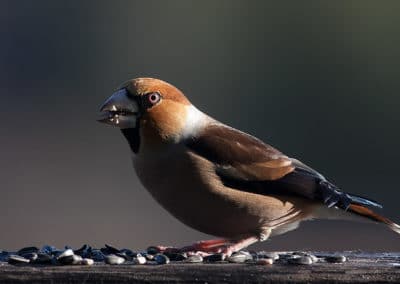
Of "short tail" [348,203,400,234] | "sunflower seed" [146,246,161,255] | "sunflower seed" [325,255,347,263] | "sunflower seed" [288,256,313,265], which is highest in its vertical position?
"short tail" [348,203,400,234]

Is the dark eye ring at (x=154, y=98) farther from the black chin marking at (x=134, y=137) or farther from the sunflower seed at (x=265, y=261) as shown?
the sunflower seed at (x=265, y=261)

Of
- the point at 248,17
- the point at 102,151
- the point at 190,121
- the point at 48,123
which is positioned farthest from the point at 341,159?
the point at 190,121

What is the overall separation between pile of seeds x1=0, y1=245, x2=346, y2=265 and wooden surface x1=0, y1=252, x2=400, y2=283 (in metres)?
0.14

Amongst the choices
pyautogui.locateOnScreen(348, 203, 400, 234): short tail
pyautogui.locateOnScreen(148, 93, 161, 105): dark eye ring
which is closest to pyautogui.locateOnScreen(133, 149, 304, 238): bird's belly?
pyautogui.locateOnScreen(148, 93, 161, 105): dark eye ring

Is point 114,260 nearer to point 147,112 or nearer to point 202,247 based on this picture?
point 202,247

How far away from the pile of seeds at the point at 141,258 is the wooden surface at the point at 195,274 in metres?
0.14

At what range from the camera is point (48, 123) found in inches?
786

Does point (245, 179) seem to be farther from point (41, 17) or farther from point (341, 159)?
point (41, 17)

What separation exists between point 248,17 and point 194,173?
19.2m

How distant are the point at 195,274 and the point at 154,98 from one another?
4.30 ft

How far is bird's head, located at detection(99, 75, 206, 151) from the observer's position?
5.41m

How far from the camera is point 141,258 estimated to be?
190 inches

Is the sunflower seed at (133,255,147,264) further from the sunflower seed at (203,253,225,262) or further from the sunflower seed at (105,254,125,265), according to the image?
the sunflower seed at (203,253,225,262)

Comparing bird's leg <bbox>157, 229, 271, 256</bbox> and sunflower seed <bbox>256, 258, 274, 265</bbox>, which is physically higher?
bird's leg <bbox>157, 229, 271, 256</bbox>
